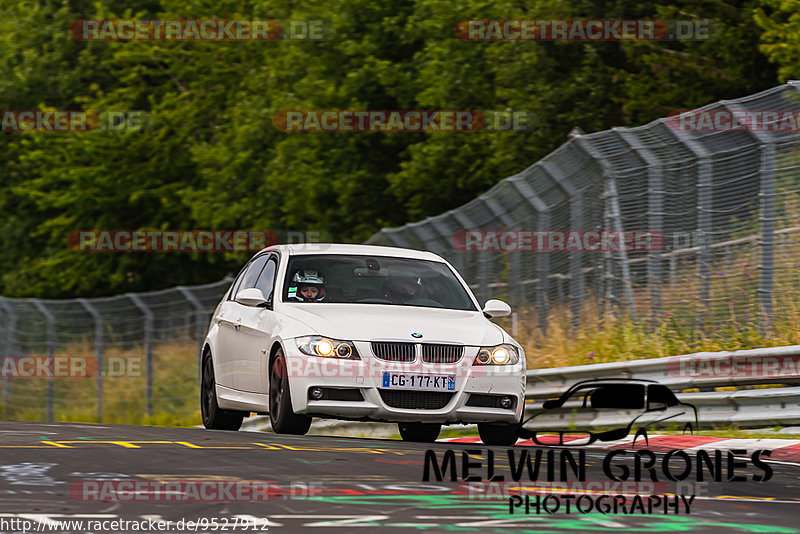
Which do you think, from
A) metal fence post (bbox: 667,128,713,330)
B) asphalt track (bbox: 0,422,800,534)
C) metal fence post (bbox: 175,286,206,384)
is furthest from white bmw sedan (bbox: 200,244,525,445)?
metal fence post (bbox: 175,286,206,384)

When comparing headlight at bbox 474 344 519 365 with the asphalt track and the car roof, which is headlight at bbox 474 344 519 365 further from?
the car roof

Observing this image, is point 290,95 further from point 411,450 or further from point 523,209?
point 411,450

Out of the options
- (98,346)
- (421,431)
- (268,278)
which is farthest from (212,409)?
(98,346)

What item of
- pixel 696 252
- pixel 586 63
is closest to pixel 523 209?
pixel 696 252

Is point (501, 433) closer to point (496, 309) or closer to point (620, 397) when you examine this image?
point (496, 309)

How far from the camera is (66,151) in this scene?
4025cm

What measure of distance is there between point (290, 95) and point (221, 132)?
6046 mm

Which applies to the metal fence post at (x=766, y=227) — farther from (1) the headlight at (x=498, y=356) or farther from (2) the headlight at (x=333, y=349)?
(2) the headlight at (x=333, y=349)

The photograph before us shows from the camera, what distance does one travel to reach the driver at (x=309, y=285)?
41.2 ft

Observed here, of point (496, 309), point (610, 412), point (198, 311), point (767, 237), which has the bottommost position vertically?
point (610, 412)

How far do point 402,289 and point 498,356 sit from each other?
1391 mm

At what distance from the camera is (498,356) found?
1179cm

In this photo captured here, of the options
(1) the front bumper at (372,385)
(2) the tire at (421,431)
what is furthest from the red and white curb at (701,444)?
(2) the tire at (421,431)

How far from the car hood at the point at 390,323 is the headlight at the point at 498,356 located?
55 mm
